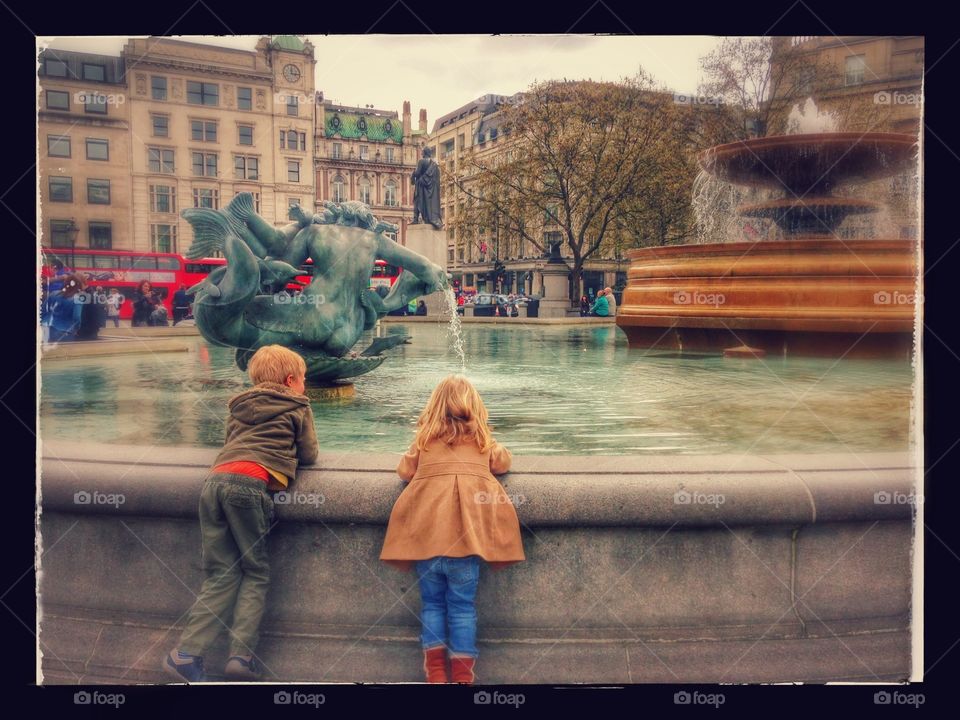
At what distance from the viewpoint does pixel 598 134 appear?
2841 centimetres

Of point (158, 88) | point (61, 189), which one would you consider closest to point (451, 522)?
point (61, 189)

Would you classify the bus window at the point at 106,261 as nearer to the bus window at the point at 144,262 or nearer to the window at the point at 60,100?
the bus window at the point at 144,262

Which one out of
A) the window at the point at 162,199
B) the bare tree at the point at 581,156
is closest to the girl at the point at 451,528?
the bare tree at the point at 581,156

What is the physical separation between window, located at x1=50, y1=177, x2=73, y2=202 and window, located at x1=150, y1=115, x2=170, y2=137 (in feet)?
17.8

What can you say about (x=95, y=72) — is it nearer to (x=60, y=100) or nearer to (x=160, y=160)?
(x=60, y=100)

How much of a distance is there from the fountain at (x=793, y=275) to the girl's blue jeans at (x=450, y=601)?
6509 millimetres

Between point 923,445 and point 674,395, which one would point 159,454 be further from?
point 674,395

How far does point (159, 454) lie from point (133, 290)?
89.2 ft

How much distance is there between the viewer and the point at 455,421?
3.04 metres

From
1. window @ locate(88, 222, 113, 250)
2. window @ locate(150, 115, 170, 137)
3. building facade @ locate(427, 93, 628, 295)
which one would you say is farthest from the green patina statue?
window @ locate(150, 115, 170, 137)

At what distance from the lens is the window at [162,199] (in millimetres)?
44719

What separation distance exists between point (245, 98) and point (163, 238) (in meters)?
9.04

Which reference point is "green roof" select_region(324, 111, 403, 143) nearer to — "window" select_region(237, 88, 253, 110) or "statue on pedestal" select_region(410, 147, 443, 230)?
"window" select_region(237, 88, 253, 110)

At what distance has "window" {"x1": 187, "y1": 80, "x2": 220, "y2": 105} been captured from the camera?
44.2 m
